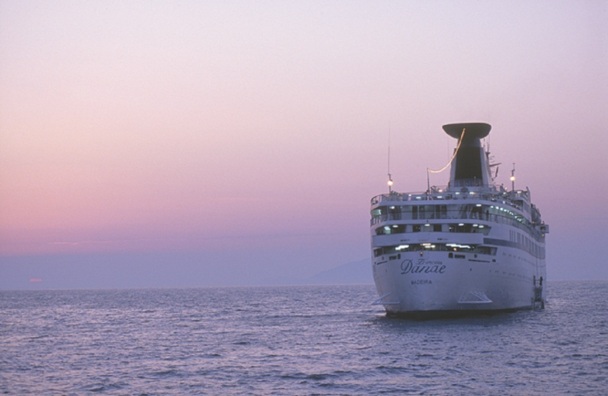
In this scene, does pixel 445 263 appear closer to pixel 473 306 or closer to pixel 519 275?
pixel 473 306

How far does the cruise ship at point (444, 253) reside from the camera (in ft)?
261

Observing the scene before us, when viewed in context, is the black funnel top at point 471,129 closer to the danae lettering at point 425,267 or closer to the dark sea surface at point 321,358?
the dark sea surface at point 321,358

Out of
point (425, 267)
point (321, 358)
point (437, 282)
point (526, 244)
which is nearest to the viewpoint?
point (321, 358)

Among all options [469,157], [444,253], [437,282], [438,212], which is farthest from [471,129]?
[437,282]

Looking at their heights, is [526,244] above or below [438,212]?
below

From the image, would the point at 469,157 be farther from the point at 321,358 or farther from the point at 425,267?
the point at 321,358

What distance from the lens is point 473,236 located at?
81.7 meters

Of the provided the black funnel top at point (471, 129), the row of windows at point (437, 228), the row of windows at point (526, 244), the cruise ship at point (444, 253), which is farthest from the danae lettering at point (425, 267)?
the black funnel top at point (471, 129)

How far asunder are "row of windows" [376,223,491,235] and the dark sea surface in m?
8.17

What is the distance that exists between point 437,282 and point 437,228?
18.4 feet

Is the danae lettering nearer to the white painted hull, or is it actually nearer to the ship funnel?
the white painted hull

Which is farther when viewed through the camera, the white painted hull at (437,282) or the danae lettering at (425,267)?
the white painted hull at (437,282)

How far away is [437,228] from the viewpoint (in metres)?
82.3

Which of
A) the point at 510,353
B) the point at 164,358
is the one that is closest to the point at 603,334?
the point at 510,353
